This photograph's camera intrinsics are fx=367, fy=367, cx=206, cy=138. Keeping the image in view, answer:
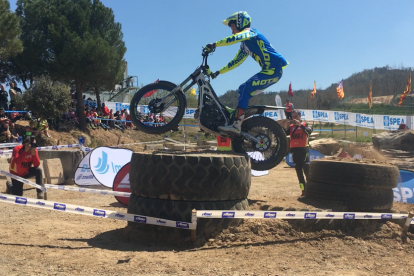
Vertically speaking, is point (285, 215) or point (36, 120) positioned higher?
point (36, 120)

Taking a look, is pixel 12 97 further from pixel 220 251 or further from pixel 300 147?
pixel 220 251

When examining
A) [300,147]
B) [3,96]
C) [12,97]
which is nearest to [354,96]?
[12,97]

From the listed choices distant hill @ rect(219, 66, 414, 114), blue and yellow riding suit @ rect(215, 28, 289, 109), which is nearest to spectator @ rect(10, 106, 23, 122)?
blue and yellow riding suit @ rect(215, 28, 289, 109)

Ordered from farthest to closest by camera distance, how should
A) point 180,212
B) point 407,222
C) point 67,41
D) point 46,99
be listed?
point 67,41 < point 46,99 < point 407,222 < point 180,212

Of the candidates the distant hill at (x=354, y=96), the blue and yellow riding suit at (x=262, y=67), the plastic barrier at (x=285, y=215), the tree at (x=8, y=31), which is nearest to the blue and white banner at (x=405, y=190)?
the plastic barrier at (x=285, y=215)

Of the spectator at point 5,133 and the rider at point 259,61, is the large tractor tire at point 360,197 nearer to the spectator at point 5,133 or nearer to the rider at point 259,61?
the rider at point 259,61

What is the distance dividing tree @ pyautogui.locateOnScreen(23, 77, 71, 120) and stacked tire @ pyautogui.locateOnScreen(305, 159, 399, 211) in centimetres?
1590

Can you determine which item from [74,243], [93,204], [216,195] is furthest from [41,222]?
[216,195]

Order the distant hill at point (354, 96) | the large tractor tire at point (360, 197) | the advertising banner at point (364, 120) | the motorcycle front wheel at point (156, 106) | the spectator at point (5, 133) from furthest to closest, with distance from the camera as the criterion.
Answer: the distant hill at point (354, 96), the advertising banner at point (364, 120), the spectator at point (5, 133), the motorcycle front wheel at point (156, 106), the large tractor tire at point (360, 197)

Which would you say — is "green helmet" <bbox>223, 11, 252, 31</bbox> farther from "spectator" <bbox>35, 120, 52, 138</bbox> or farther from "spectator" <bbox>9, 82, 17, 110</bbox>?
"spectator" <bbox>9, 82, 17, 110</bbox>

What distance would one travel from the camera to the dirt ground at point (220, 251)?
3.51 meters

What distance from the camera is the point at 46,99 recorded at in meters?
17.8

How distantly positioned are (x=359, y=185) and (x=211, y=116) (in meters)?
2.48

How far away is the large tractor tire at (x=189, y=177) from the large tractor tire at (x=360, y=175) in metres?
1.67
